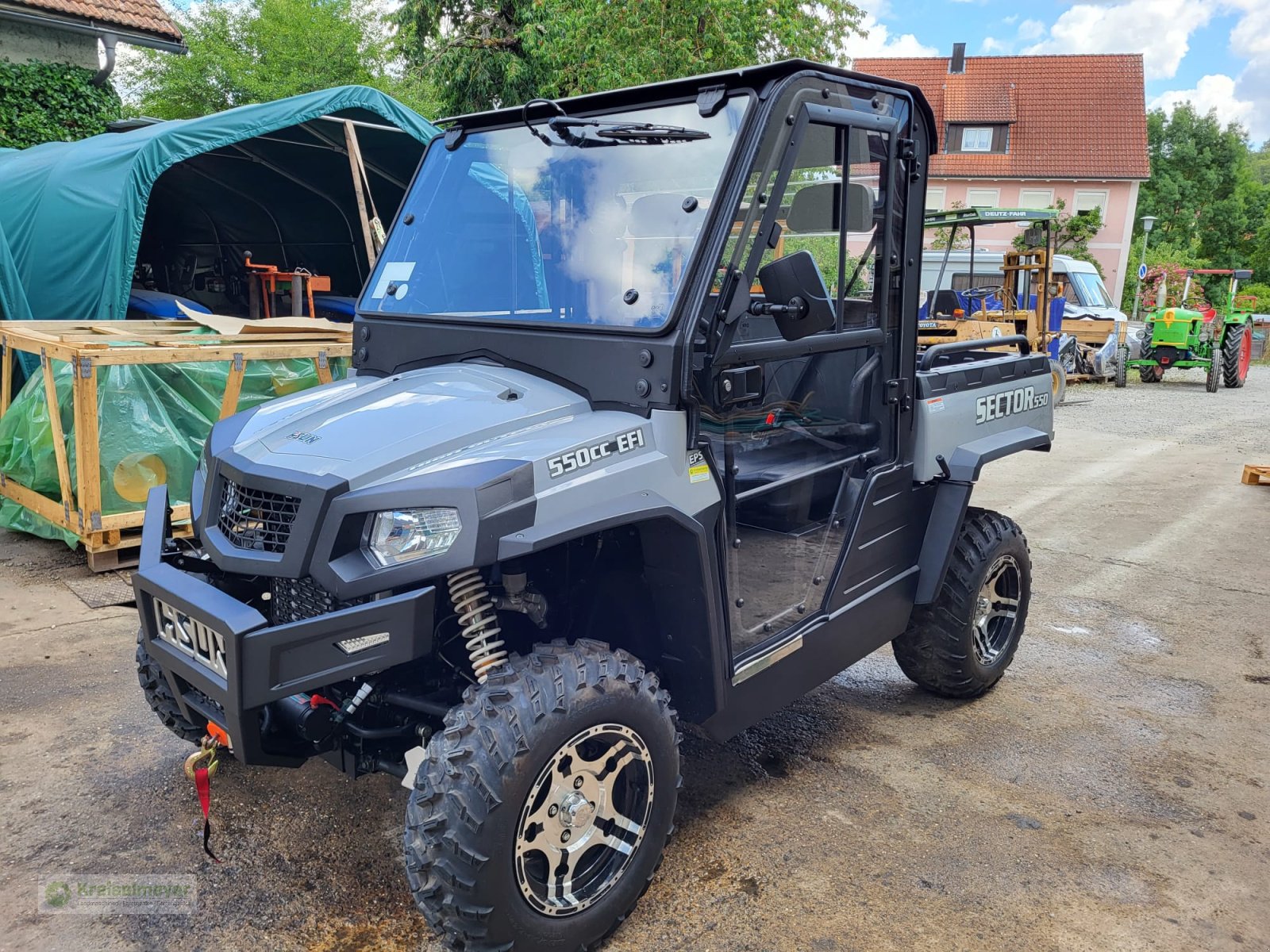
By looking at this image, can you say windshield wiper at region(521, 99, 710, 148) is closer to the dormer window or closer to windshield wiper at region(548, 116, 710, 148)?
windshield wiper at region(548, 116, 710, 148)

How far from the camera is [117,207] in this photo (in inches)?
299

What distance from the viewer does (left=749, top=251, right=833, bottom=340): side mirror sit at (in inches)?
105

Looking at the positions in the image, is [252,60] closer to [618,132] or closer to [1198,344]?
[1198,344]

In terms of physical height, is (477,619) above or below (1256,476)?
above

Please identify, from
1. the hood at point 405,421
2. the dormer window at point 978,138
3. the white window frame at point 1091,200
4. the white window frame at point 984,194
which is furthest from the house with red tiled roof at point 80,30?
the white window frame at point 1091,200

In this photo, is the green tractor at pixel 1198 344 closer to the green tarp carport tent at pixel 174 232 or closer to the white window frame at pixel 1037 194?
the green tarp carport tent at pixel 174 232

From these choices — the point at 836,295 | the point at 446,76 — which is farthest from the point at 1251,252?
the point at 836,295

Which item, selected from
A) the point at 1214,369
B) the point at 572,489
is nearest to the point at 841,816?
the point at 572,489

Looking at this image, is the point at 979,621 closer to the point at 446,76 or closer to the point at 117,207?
the point at 117,207

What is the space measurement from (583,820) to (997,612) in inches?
101

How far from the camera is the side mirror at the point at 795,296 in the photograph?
105 inches

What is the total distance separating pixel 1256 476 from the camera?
930 centimetres

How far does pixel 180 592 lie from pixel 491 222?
153 cm

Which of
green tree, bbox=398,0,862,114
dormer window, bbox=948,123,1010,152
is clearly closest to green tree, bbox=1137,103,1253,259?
dormer window, bbox=948,123,1010,152
